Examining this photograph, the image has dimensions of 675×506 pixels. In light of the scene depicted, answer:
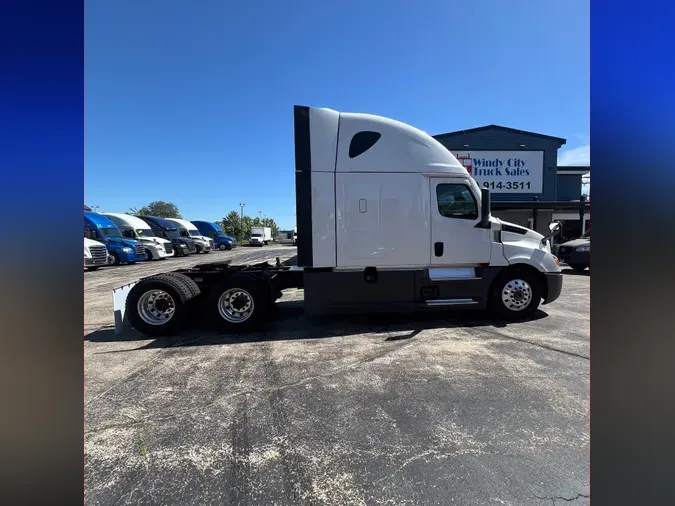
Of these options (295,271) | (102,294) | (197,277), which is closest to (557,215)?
(295,271)

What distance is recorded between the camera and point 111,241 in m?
19.0

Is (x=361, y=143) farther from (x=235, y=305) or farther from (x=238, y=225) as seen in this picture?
(x=238, y=225)

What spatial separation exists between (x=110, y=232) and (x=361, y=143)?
20.1 metres

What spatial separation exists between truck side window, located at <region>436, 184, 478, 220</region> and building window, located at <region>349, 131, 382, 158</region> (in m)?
1.40

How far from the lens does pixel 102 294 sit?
10.0 meters

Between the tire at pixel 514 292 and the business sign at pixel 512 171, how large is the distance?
14.4 metres

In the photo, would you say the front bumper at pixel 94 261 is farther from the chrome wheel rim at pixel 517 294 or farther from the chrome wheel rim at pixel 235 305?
the chrome wheel rim at pixel 517 294

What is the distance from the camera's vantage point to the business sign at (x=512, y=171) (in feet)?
62.8

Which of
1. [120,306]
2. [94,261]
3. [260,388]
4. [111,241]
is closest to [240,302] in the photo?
[120,306]

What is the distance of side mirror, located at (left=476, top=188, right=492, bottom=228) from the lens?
19.4ft

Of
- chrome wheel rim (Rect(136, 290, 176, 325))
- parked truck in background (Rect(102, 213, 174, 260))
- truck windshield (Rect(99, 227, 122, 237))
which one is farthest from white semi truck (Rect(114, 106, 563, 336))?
parked truck in background (Rect(102, 213, 174, 260))
